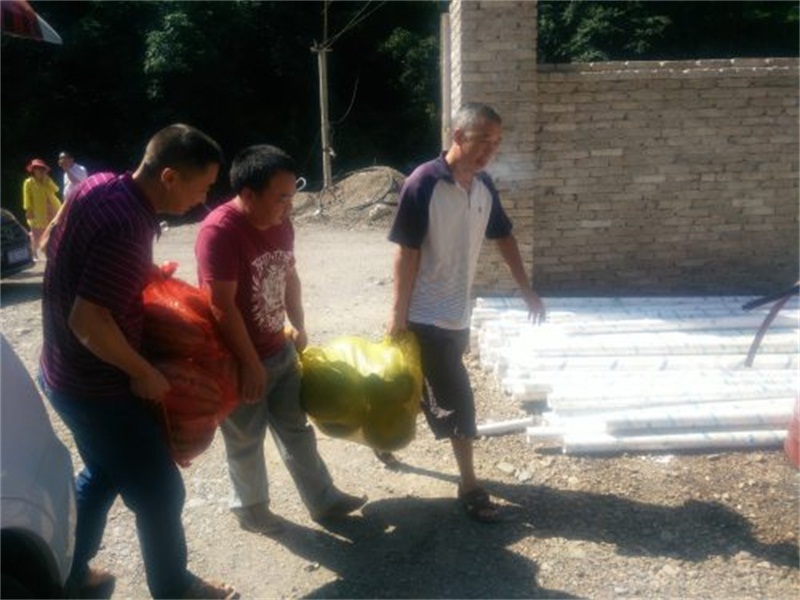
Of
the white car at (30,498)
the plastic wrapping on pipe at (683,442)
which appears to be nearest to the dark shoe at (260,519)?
the white car at (30,498)

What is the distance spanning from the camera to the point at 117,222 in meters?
2.55

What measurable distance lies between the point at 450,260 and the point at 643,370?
6.93ft

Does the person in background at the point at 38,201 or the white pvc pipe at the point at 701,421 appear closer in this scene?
the white pvc pipe at the point at 701,421

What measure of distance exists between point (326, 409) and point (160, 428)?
0.81 meters

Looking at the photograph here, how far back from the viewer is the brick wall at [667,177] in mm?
6859

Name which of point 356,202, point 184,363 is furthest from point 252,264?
point 356,202

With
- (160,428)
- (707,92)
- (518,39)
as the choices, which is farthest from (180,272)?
(160,428)

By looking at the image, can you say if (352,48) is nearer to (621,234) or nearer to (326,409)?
(621,234)

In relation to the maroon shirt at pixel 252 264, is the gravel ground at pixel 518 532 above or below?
below

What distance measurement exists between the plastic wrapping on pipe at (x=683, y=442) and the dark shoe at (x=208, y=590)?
202 cm

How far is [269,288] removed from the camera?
11.2 ft

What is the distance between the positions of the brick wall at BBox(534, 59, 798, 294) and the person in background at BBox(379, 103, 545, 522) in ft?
10.4

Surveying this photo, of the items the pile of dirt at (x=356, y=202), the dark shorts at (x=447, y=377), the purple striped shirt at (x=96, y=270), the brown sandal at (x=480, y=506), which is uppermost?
the purple striped shirt at (x=96, y=270)

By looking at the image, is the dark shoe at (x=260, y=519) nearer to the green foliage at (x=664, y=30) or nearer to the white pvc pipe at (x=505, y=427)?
the white pvc pipe at (x=505, y=427)
